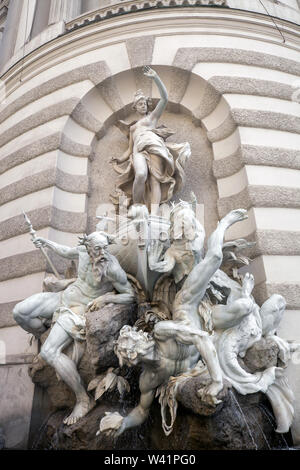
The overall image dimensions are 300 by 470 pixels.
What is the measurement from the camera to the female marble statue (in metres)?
5.59

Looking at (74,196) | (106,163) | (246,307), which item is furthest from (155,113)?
(246,307)

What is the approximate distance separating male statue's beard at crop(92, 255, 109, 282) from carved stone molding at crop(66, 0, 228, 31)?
605cm

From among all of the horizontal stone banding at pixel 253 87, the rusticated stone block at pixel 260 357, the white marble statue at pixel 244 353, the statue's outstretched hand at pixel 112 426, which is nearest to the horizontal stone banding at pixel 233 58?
the horizontal stone banding at pixel 253 87

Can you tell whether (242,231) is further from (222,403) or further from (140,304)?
(222,403)

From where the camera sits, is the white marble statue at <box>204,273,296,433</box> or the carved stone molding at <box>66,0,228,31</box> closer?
the white marble statue at <box>204,273,296,433</box>

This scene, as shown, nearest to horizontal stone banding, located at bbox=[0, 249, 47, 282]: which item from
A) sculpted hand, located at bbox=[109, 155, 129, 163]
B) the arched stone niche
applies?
the arched stone niche

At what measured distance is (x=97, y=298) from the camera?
377 centimetres

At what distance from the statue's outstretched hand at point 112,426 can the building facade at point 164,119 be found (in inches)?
75.1

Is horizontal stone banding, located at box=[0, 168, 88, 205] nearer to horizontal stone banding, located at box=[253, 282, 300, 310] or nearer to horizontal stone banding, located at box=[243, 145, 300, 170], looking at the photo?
horizontal stone banding, located at box=[243, 145, 300, 170]

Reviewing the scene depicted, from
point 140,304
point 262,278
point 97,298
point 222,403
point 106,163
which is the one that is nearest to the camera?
point 222,403

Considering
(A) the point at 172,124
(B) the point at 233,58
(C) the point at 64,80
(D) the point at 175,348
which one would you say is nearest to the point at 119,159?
(A) the point at 172,124

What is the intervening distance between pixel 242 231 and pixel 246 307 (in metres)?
2.07

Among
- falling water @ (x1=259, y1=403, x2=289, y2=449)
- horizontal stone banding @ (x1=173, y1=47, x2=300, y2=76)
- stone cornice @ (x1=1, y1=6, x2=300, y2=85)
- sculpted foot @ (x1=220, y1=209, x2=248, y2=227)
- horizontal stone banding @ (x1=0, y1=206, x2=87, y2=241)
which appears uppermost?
stone cornice @ (x1=1, y1=6, x2=300, y2=85)

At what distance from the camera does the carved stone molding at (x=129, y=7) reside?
7321mm
